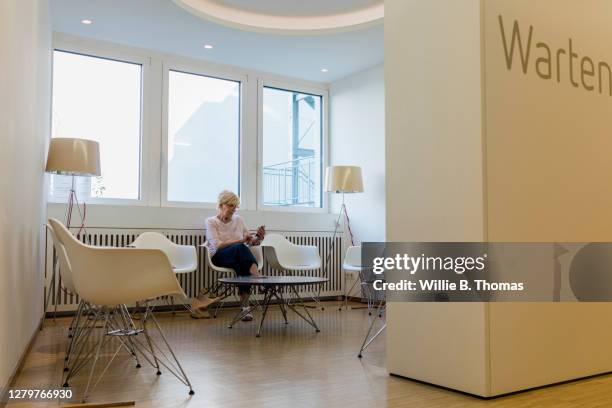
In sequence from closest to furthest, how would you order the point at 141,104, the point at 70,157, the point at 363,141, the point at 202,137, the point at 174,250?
1. the point at 70,157
2. the point at 174,250
3. the point at 141,104
4. the point at 202,137
5. the point at 363,141

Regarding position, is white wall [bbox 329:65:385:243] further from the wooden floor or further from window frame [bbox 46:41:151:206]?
the wooden floor

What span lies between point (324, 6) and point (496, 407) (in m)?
4.72

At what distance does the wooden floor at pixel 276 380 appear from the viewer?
273 cm

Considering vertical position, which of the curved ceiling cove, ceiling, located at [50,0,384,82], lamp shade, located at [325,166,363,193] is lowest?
lamp shade, located at [325,166,363,193]

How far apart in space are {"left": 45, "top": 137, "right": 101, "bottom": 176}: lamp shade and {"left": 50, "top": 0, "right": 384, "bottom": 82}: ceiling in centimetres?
145

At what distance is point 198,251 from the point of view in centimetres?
680

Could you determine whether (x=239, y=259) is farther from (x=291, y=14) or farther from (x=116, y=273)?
(x=116, y=273)

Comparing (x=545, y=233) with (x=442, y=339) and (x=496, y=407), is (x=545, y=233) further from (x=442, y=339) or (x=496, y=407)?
(x=496, y=407)

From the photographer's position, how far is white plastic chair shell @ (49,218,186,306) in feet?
9.42

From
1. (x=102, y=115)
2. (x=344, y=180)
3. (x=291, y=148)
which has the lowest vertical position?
(x=344, y=180)

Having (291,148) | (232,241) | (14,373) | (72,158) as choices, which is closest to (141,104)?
(72,158)

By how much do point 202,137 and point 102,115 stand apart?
1.30m

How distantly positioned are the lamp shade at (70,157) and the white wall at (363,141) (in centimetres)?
359

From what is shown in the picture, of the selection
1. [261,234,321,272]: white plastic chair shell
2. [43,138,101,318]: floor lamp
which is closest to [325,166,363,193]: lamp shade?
[261,234,321,272]: white plastic chair shell
